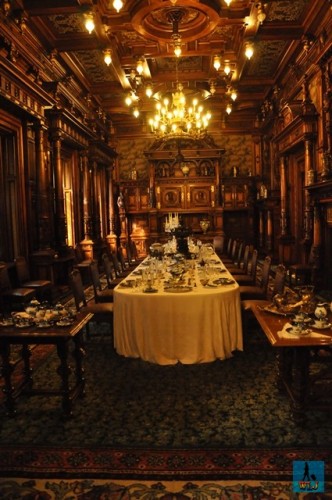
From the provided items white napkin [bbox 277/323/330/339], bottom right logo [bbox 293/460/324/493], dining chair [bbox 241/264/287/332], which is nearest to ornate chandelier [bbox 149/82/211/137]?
dining chair [bbox 241/264/287/332]

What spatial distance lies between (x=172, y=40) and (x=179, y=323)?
454cm

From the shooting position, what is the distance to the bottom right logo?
2.29m

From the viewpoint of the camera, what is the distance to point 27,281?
270 inches

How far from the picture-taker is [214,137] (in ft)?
47.4

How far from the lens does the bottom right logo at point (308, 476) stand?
90.1 inches

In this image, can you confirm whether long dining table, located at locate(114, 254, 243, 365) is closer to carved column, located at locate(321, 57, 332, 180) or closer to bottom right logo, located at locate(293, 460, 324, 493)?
bottom right logo, located at locate(293, 460, 324, 493)

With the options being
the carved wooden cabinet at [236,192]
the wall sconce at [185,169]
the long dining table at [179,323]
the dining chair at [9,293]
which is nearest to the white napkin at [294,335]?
the long dining table at [179,323]

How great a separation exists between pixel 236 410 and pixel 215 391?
0.36 meters

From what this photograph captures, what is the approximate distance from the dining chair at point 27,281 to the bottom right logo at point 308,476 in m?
4.98

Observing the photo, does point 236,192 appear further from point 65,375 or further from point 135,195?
point 65,375

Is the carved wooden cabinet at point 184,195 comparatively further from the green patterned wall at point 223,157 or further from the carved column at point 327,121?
the carved column at point 327,121

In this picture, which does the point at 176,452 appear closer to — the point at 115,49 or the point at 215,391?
the point at 215,391

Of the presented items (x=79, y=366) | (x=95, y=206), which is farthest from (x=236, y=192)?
(x=79, y=366)

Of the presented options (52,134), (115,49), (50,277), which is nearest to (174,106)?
(115,49)
